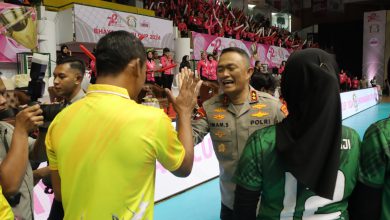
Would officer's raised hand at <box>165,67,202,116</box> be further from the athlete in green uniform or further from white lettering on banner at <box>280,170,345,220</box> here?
the athlete in green uniform

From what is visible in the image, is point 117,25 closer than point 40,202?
No

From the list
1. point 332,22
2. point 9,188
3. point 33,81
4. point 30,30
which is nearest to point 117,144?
point 9,188

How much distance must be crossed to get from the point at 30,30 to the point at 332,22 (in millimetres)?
23923

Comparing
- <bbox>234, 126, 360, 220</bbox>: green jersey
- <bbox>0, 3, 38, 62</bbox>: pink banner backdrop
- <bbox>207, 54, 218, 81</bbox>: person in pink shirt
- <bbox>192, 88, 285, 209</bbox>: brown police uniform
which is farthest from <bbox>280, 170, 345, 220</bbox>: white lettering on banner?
<bbox>207, 54, 218, 81</bbox>: person in pink shirt

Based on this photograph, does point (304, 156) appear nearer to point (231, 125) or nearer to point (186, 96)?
point (186, 96)

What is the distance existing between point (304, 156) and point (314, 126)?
0.10 metres

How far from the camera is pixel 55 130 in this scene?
1.22 metres

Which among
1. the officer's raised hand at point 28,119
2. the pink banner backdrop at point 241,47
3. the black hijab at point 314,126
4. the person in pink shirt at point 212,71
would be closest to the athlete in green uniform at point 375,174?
the black hijab at point 314,126

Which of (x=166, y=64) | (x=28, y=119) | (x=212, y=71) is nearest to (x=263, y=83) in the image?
(x=28, y=119)

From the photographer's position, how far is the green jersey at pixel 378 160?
1.10 meters

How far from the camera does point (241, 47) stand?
1445 cm

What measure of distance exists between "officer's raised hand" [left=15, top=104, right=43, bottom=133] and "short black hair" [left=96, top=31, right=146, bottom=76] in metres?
0.36

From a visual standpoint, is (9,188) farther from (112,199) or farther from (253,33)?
(253,33)

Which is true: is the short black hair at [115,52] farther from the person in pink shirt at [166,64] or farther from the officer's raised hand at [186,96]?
the person in pink shirt at [166,64]
